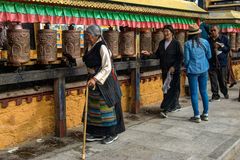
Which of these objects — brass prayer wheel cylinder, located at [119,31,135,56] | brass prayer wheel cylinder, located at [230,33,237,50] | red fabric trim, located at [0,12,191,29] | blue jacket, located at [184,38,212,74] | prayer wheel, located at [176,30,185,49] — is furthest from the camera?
brass prayer wheel cylinder, located at [230,33,237,50]

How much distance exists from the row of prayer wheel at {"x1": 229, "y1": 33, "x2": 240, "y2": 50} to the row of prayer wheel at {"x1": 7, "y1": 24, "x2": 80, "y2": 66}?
6930 millimetres

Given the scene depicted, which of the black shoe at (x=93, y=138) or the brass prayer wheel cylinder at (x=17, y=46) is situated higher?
the brass prayer wheel cylinder at (x=17, y=46)

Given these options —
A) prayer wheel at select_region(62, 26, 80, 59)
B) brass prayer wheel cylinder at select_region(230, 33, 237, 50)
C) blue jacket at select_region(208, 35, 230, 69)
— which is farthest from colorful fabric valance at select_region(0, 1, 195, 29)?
brass prayer wheel cylinder at select_region(230, 33, 237, 50)

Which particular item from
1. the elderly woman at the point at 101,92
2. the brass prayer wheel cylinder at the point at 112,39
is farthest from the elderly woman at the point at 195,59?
the elderly woman at the point at 101,92

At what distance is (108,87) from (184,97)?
4.66 m

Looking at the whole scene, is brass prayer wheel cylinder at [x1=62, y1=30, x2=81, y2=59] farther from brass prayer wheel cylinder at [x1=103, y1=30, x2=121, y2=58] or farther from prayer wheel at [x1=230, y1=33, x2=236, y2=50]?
prayer wheel at [x1=230, y1=33, x2=236, y2=50]

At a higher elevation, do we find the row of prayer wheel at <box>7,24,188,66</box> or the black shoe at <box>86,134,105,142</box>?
the row of prayer wheel at <box>7,24,188,66</box>

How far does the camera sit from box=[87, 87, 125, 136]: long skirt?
17.5 ft

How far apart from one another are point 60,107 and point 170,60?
2557mm

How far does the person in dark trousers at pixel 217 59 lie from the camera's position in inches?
348

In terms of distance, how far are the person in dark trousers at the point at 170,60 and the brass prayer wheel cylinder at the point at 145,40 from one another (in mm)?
266

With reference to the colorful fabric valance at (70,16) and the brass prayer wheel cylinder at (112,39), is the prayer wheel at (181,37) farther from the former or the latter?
the brass prayer wheel cylinder at (112,39)

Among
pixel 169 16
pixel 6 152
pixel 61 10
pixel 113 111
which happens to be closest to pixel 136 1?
pixel 169 16

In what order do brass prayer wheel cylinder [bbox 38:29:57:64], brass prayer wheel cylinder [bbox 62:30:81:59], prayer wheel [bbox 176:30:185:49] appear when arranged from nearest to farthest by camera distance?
1. brass prayer wheel cylinder [bbox 38:29:57:64]
2. brass prayer wheel cylinder [bbox 62:30:81:59]
3. prayer wheel [bbox 176:30:185:49]
